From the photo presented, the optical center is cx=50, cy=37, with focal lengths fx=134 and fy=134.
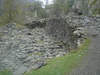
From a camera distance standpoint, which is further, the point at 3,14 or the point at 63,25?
the point at 3,14

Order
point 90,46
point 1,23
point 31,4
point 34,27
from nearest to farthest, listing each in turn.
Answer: point 90,46 → point 1,23 → point 34,27 → point 31,4

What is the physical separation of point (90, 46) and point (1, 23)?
53.9ft

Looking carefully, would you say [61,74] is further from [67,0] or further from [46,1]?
[46,1]

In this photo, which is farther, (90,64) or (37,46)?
(37,46)

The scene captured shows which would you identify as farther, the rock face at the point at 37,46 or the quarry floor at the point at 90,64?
the rock face at the point at 37,46

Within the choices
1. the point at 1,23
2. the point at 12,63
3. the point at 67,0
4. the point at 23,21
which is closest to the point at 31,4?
the point at 67,0

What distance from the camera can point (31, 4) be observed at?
3316 centimetres

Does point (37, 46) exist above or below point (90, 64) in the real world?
below

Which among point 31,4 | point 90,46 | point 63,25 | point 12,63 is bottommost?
point 12,63

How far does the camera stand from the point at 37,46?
462 inches

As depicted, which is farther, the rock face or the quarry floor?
the rock face

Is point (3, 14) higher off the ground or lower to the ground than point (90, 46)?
higher

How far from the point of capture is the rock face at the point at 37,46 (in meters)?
7.93

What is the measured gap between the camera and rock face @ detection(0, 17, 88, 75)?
7928 millimetres
